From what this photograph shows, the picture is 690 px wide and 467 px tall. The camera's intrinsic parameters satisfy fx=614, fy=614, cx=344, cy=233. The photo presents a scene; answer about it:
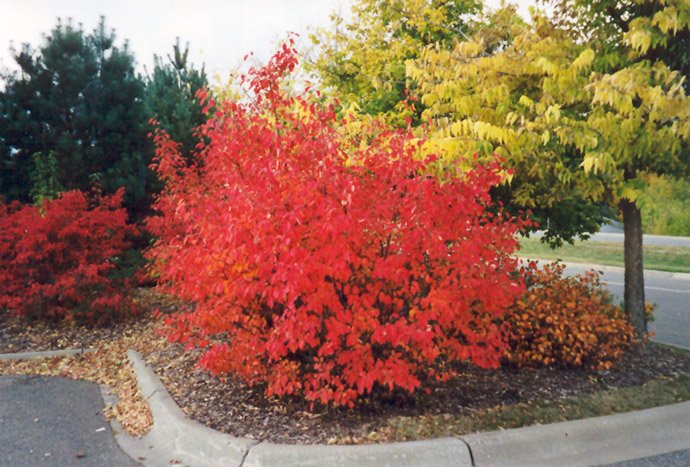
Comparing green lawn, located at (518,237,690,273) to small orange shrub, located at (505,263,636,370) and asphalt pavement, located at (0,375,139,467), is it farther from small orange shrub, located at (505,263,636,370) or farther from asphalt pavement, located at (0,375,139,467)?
asphalt pavement, located at (0,375,139,467)

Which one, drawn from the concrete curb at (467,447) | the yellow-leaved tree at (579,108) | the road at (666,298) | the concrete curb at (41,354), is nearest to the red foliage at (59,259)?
the concrete curb at (41,354)

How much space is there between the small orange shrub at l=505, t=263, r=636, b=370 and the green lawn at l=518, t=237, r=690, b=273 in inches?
366

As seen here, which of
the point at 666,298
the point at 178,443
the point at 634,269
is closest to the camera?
the point at 178,443

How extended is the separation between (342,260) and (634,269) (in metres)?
4.54

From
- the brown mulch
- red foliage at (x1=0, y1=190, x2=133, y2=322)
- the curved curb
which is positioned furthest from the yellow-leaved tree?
red foliage at (x1=0, y1=190, x2=133, y2=322)

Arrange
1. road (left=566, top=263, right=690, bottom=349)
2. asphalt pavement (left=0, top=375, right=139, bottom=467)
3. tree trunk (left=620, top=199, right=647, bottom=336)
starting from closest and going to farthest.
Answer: asphalt pavement (left=0, top=375, right=139, bottom=467), tree trunk (left=620, top=199, right=647, bottom=336), road (left=566, top=263, right=690, bottom=349)

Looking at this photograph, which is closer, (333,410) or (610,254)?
(333,410)

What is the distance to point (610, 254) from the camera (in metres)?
19.6

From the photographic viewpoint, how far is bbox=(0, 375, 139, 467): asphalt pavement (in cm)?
480

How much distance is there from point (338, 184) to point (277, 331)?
125cm

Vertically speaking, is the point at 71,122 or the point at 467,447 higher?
the point at 71,122

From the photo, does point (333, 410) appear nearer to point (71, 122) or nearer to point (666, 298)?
point (666, 298)

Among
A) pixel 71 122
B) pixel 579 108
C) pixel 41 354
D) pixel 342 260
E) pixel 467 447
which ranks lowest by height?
pixel 41 354

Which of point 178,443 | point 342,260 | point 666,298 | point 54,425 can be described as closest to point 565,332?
point 342,260
